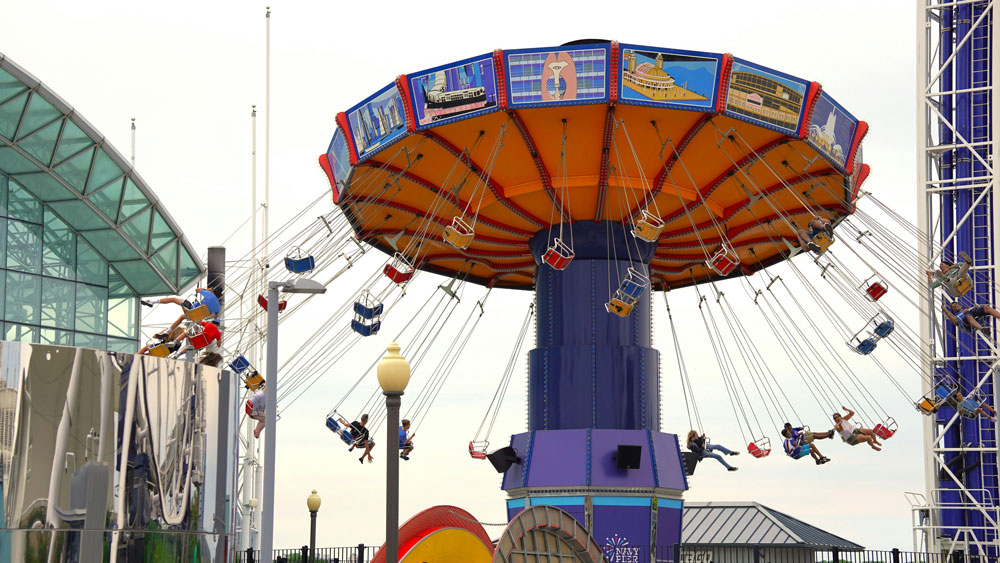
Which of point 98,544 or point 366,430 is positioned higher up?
point 366,430

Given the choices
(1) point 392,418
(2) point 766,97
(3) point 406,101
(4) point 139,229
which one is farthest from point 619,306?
(4) point 139,229

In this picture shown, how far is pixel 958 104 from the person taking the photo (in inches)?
1209

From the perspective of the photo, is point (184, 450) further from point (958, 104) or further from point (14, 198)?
point (958, 104)

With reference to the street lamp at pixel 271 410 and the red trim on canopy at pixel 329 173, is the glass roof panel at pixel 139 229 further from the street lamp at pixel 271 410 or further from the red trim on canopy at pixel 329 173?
the street lamp at pixel 271 410

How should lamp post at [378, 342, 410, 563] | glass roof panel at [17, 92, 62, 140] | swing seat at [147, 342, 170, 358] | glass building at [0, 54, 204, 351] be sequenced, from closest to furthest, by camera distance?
lamp post at [378, 342, 410, 563] → swing seat at [147, 342, 170, 358] → glass building at [0, 54, 204, 351] → glass roof panel at [17, 92, 62, 140]

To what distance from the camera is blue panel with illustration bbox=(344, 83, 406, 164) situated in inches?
868

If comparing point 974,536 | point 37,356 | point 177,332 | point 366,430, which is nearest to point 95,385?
point 37,356

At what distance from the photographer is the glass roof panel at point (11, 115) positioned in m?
25.5

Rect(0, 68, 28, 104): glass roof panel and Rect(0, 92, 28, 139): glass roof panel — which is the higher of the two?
Rect(0, 68, 28, 104): glass roof panel

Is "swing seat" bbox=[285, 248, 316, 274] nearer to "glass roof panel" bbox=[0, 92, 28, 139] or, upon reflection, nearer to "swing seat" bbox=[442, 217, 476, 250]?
"swing seat" bbox=[442, 217, 476, 250]

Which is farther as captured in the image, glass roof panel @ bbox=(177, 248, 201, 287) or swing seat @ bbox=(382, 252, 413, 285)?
glass roof panel @ bbox=(177, 248, 201, 287)

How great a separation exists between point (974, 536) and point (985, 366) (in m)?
3.87

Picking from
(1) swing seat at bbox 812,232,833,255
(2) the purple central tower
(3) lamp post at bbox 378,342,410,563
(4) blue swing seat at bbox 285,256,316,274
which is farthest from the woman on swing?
(3) lamp post at bbox 378,342,410,563

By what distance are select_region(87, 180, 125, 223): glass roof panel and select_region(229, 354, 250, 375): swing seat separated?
6900 mm
